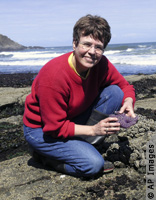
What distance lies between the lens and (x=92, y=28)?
2.32 metres

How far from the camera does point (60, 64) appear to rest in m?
2.43

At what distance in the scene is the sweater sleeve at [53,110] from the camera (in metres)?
2.31

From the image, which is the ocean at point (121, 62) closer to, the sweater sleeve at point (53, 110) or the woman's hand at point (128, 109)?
the woman's hand at point (128, 109)

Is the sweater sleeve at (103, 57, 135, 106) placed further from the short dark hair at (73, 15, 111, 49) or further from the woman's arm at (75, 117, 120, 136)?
the woman's arm at (75, 117, 120, 136)

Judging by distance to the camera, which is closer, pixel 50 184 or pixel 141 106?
pixel 50 184

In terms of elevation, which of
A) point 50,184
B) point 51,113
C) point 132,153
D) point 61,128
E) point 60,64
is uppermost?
point 60,64

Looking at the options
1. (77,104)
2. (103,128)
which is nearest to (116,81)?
(77,104)

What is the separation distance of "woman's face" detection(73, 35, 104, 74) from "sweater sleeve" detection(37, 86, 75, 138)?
14.4 inches

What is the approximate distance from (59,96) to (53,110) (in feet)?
0.46

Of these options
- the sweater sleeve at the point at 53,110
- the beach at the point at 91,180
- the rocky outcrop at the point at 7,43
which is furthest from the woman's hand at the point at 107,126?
the rocky outcrop at the point at 7,43

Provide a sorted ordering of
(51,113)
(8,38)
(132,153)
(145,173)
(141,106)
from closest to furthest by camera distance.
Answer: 1. (51,113)
2. (145,173)
3. (132,153)
4. (141,106)
5. (8,38)

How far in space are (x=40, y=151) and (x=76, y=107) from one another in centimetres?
62

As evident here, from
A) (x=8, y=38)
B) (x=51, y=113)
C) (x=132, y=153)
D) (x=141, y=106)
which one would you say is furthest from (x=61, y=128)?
(x=8, y=38)

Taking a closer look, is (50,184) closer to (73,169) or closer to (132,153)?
(73,169)
